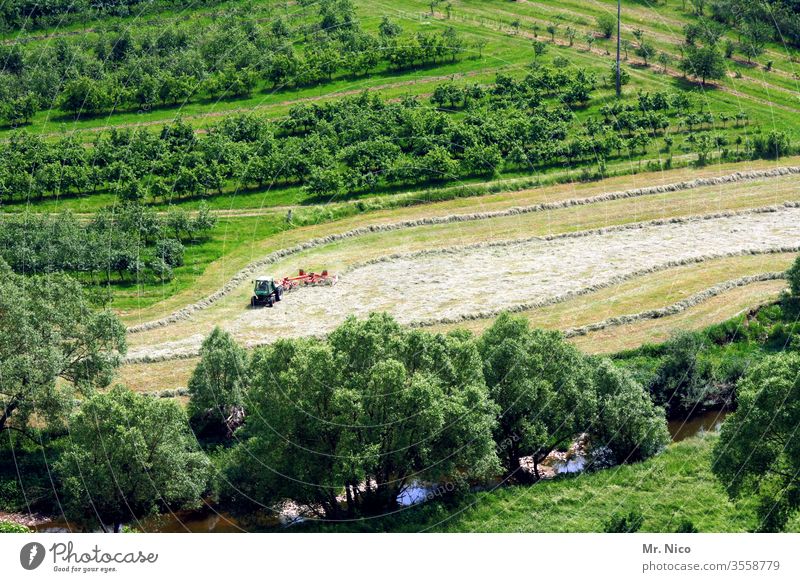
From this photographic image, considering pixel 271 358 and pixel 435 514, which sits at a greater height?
pixel 271 358

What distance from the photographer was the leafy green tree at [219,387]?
8125 centimetres

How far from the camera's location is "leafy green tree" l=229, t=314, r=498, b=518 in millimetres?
71062

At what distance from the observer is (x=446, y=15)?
156000mm

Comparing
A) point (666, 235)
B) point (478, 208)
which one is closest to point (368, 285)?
point (478, 208)

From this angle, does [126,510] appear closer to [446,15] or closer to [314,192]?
[314,192]

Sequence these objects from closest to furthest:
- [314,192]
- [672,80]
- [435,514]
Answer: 1. [435,514]
2. [314,192]
3. [672,80]

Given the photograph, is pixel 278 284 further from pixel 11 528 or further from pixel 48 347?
pixel 11 528

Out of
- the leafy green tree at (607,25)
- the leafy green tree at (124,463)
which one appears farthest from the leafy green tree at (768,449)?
the leafy green tree at (607,25)

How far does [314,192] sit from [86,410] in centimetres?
4791

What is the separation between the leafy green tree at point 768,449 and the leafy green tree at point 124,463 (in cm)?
2781

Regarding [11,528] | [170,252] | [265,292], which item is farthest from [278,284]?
[11,528]

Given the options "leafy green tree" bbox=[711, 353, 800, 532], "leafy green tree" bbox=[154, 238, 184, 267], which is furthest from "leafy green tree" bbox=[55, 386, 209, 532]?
"leafy green tree" bbox=[154, 238, 184, 267]

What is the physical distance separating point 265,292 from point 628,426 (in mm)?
31789

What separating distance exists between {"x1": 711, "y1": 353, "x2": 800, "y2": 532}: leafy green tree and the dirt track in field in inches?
1238
